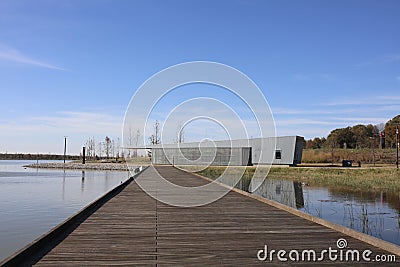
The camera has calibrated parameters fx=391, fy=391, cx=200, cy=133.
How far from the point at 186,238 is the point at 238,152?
30.3 metres

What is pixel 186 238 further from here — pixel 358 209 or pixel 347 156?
pixel 347 156

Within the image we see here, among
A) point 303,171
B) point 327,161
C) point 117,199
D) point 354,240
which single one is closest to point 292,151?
point 303,171

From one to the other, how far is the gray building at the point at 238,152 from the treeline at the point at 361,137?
Answer: 21.7m

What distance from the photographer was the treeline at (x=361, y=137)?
53.0 meters

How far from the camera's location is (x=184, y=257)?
3885mm

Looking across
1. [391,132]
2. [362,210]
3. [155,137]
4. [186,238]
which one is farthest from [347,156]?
[186,238]

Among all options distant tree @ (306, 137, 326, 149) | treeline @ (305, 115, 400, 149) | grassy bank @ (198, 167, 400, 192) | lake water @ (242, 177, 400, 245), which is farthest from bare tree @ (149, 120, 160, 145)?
distant tree @ (306, 137, 326, 149)

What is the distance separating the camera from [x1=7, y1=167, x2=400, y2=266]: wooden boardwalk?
149 inches

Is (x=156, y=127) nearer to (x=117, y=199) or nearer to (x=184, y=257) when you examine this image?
(x=117, y=199)

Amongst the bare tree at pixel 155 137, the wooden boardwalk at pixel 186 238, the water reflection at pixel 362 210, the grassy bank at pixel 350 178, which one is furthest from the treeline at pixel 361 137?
the wooden boardwalk at pixel 186 238

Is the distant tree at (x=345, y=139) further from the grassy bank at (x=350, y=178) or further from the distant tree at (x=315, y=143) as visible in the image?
the grassy bank at (x=350, y=178)

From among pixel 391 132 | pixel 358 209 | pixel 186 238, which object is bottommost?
pixel 358 209

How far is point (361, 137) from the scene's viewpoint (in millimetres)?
58438

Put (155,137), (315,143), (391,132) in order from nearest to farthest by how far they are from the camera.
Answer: (155,137), (391,132), (315,143)
